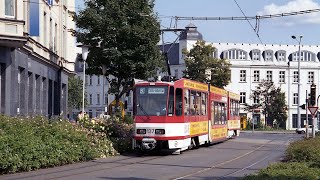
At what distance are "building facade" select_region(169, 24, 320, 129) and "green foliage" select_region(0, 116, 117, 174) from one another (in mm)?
75293

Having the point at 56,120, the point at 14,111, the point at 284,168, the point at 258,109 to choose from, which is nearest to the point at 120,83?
the point at 14,111

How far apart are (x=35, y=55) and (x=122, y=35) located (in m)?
5.20

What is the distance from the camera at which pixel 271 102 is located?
282 ft

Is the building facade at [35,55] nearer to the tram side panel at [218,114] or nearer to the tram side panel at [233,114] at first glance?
the tram side panel at [218,114]

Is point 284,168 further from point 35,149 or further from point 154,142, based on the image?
point 154,142

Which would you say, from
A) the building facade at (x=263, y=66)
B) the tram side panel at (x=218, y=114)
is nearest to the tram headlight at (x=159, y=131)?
the tram side panel at (x=218, y=114)

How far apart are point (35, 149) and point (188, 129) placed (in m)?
9.79

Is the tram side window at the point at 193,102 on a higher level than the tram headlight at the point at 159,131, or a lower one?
higher

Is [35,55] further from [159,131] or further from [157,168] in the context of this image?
[157,168]

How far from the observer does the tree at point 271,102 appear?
84.8 metres

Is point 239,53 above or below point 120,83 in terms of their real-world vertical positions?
above

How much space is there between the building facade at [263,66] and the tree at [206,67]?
2643 centimetres

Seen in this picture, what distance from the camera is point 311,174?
14.4 meters

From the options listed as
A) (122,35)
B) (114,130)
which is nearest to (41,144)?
(114,130)
